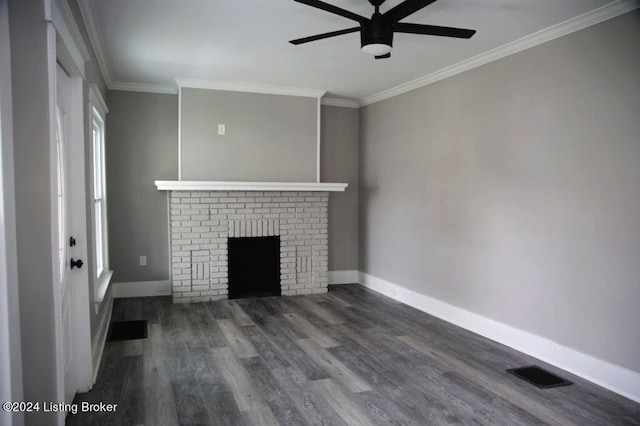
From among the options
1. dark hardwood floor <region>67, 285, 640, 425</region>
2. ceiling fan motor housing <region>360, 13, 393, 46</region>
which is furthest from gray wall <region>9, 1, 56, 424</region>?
ceiling fan motor housing <region>360, 13, 393, 46</region>

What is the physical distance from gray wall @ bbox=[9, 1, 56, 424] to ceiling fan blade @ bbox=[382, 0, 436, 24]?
1710 millimetres

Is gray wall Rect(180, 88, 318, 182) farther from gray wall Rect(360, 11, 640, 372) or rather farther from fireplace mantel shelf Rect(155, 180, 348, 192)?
gray wall Rect(360, 11, 640, 372)

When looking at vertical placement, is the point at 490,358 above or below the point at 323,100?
below

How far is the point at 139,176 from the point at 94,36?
2165mm

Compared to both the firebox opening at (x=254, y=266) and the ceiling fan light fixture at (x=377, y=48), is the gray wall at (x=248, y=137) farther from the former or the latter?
the ceiling fan light fixture at (x=377, y=48)

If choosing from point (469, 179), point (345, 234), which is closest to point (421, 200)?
point (469, 179)

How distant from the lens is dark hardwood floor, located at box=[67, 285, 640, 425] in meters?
2.61

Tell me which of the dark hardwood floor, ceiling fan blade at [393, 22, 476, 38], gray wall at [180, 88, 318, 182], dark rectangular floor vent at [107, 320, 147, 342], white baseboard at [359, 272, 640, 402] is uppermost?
ceiling fan blade at [393, 22, 476, 38]

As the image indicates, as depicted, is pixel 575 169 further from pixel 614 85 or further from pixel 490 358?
pixel 490 358

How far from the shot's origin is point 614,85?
2920 millimetres

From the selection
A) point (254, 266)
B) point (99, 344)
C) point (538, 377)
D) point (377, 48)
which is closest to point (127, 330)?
point (99, 344)

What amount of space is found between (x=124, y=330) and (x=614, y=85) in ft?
14.1

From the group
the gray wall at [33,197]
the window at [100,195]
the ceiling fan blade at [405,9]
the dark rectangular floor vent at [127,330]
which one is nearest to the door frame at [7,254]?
the gray wall at [33,197]

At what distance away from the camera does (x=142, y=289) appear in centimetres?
538
